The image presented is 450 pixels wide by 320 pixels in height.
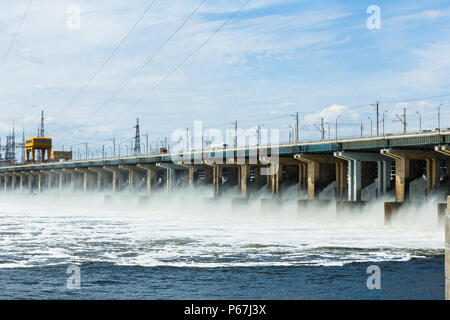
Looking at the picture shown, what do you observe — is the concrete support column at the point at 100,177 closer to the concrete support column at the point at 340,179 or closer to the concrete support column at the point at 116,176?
the concrete support column at the point at 116,176

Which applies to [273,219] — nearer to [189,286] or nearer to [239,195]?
[239,195]

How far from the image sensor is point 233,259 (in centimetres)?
3281

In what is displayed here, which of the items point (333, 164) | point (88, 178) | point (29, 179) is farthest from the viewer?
point (29, 179)

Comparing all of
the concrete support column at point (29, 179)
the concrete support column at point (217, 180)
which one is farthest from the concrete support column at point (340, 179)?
the concrete support column at point (29, 179)

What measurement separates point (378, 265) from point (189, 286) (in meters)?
10.8

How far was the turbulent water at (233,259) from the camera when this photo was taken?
23484 mm

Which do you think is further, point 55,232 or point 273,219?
point 273,219

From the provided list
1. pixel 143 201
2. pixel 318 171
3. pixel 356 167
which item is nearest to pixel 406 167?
pixel 356 167

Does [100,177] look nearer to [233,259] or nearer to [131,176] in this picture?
[131,176]

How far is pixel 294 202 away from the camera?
7381 cm

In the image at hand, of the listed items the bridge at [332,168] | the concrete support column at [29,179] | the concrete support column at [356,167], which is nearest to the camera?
the bridge at [332,168]

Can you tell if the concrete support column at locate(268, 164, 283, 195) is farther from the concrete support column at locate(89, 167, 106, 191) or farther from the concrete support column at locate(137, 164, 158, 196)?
the concrete support column at locate(89, 167, 106, 191)
